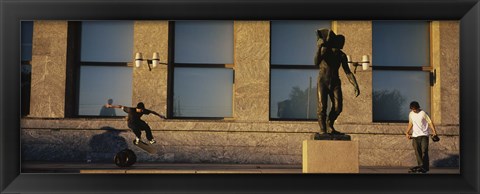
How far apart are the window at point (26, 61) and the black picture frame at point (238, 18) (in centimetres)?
639

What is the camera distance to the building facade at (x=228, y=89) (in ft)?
49.0

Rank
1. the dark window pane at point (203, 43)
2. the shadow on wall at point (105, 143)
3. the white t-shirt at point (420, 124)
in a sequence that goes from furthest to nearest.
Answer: the dark window pane at point (203, 43) → the shadow on wall at point (105, 143) → the white t-shirt at point (420, 124)

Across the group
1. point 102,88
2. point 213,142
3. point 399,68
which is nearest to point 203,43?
point 213,142

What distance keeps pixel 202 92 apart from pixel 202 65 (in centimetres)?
90

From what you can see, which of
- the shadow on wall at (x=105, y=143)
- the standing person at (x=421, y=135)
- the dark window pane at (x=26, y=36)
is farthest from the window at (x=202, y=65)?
the standing person at (x=421, y=135)

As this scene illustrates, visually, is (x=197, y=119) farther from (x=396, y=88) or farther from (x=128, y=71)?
(x=396, y=88)

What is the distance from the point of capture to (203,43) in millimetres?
15688

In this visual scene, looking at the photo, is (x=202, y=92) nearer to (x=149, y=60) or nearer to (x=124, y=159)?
(x=149, y=60)

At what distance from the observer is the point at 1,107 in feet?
31.4

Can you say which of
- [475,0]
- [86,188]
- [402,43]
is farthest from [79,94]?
[475,0]

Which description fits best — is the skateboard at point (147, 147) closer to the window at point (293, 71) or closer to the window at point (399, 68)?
the window at point (293, 71)

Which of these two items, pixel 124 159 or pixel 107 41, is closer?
pixel 124 159

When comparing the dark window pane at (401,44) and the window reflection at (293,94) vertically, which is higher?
the dark window pane at (401,44)

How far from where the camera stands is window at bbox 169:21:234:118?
15.6 m
